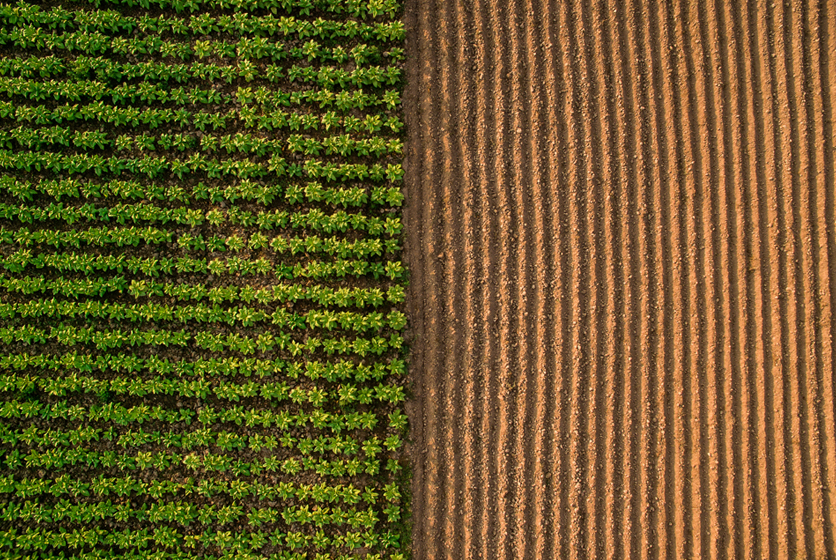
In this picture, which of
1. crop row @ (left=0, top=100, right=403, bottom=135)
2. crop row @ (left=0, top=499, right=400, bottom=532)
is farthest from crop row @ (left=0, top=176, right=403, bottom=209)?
crop row @ (left=0, top=499, right=400, bottom=532)

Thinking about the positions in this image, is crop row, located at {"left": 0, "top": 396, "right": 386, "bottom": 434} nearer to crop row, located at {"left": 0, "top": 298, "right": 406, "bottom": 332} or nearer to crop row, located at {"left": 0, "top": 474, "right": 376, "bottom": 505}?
crop row, located at {"left": 0, "top": 474, "right": 376, "bottom": 505}

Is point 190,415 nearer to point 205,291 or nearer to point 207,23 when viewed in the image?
point 205,291

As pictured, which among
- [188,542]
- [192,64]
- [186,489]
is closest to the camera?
[188,542]

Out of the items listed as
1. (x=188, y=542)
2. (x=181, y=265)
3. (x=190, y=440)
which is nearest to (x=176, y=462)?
(x=190, y=440)

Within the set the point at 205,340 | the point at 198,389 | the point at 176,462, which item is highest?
the point at 205,340

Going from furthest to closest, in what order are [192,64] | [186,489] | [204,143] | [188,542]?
1. [192,64]
2. [204,143]
3. [186,489]
4. [188,542]

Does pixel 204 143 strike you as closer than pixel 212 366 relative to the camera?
No

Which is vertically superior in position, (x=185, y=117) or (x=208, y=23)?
(x=208, y=23)
